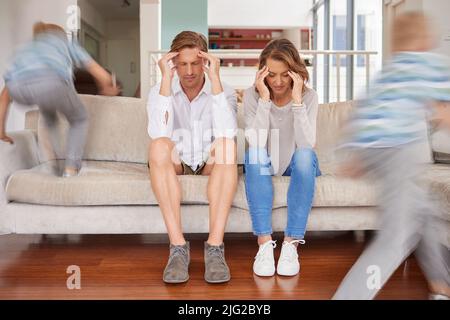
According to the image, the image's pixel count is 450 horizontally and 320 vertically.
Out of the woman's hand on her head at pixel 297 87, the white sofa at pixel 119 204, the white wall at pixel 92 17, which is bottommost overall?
the white sofa at pixel 119 204

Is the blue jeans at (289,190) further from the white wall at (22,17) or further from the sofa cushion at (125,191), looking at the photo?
the white wall at (22,17)

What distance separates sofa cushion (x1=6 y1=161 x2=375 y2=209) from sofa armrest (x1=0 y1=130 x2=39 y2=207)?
1.5 inches

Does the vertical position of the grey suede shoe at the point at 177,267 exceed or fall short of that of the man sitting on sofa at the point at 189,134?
it falls short

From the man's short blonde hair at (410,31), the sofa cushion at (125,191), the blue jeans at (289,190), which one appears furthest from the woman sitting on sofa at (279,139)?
the man's short blonde hair at (410,31)

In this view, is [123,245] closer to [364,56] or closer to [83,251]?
[83,251]

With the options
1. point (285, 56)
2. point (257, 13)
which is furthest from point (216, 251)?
point (257, 13)

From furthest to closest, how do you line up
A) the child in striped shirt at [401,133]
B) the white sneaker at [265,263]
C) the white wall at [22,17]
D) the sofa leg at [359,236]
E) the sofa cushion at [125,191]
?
1. the sofa leg at [359,236]
2. the sofa cushion at [125,191]
3. the white sneaker at [265,263]
4. the white wall at [22,17]
5. the child in striped shirt at [401,133]

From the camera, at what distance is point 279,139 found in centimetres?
105

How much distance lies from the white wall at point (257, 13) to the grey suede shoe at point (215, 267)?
1986 millimetres

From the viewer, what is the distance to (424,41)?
579 millimetres

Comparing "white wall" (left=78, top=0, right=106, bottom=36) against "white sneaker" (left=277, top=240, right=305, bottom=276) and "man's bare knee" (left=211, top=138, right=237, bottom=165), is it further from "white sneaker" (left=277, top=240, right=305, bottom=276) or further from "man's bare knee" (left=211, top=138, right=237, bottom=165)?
"white sneaker" (left=277, top=240, right=305, bottom=276)

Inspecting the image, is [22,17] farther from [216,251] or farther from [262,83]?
[216,251]

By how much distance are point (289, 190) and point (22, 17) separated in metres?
0.60

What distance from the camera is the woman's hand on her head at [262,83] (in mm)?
968
